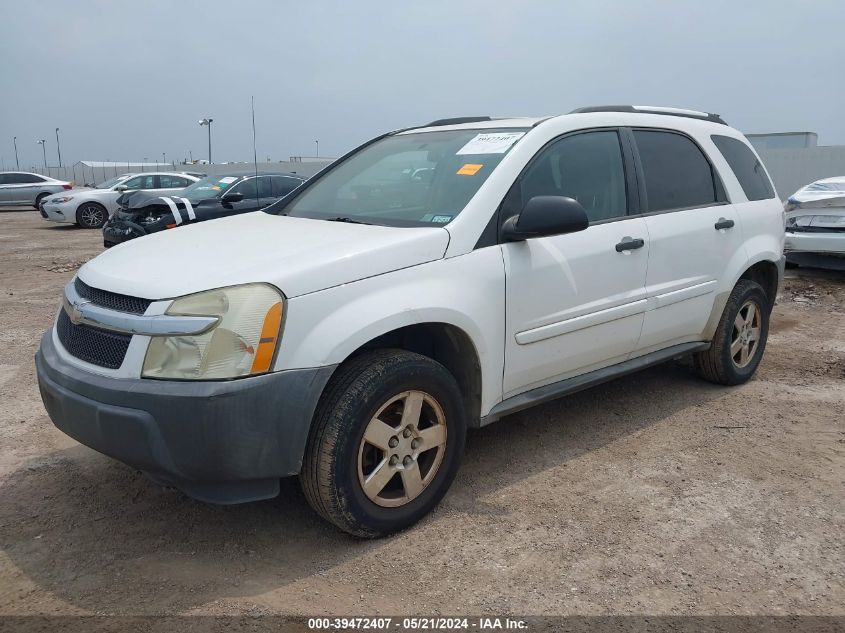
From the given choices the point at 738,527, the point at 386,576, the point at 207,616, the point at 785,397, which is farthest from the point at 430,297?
the point at 785,397

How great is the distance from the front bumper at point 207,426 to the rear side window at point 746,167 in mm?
3411

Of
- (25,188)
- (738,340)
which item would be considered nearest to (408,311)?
(738,340)

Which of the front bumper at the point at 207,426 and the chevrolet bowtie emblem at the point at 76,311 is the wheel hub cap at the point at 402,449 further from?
the chevrolet bowtie emblem at the point at 76,311

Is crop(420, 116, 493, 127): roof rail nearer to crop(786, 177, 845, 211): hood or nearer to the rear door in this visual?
the rear door

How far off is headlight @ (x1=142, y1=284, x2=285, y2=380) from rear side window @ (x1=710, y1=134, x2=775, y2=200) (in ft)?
11.4

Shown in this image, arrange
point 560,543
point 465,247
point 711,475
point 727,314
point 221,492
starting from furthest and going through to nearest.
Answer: point 727,314 < point 711,475 < point 465,247 < point 560,543 < point 221,492

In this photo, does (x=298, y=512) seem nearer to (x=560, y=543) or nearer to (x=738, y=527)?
(x=560, y=543)

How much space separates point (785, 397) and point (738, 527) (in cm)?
206

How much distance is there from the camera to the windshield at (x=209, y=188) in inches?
516

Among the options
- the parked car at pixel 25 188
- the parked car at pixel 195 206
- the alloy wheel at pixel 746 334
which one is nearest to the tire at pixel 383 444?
the alloy wheel at pixel 746 334

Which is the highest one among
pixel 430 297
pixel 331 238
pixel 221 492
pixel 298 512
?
pixel 331 238

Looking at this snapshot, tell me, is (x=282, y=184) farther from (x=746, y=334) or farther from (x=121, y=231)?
(x=746, y=334)

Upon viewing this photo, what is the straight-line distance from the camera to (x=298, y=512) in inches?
135

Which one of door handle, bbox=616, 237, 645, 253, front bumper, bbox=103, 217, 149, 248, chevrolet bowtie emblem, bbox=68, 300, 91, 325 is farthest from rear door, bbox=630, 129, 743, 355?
front bumper, bbox=103, 217, 149, 248
